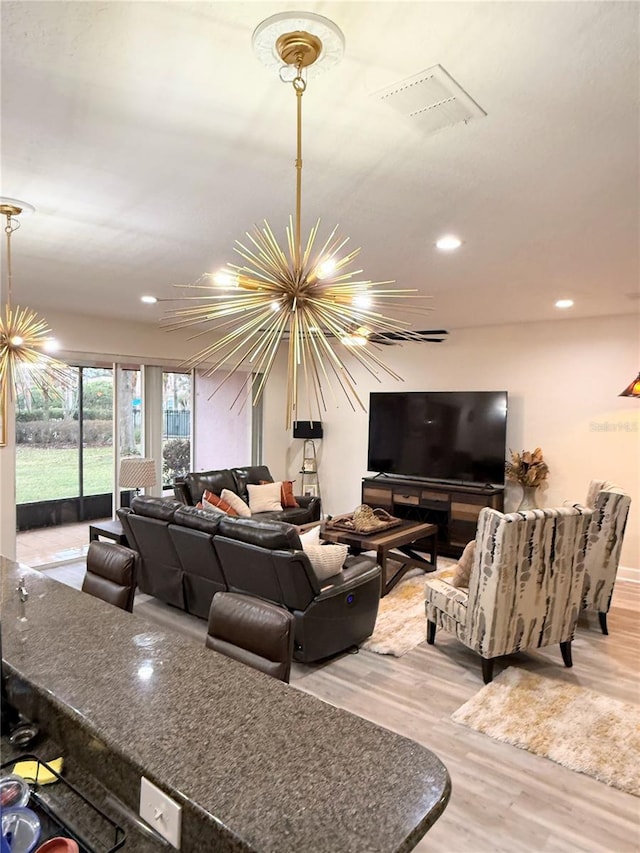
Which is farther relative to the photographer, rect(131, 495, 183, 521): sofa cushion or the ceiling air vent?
rect(131, 495, 183, 521): sofa cushion

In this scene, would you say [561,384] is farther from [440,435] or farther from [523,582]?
[523,582]

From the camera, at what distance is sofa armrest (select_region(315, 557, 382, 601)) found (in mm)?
3485

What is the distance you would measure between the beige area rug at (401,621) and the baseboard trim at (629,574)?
1.93 meters

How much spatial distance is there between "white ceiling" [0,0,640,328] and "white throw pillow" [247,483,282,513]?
11.5 feet

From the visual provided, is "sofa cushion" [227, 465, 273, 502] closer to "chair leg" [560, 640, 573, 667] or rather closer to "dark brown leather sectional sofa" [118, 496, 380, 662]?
"dark brown leather sectional sofa" [118, 496, 380, 662]

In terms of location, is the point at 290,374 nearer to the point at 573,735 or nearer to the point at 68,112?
the point at 68,112

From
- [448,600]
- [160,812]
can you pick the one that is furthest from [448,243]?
[160,812]

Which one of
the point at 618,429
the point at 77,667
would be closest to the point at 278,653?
the point at 77,667

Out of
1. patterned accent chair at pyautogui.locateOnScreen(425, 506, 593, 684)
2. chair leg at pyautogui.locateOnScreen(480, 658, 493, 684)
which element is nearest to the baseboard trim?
patterned accent chair at pyautogui.locateOnScreen(425, 506, 593, 684)

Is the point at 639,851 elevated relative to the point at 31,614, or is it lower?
lower

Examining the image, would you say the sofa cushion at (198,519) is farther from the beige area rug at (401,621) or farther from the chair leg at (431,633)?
the chair leg at (431,633)

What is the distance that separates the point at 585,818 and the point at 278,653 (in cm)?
164

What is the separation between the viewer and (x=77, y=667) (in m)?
1.49

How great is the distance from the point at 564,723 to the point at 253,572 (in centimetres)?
202
